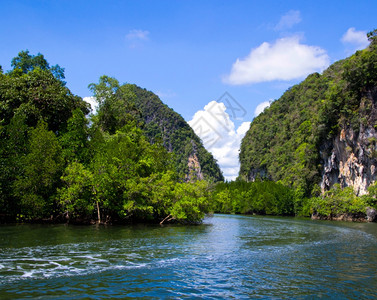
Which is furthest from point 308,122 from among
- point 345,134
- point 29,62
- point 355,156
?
point 29,62

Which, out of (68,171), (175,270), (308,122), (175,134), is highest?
(175,134)

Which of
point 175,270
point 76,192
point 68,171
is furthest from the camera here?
point 68,171

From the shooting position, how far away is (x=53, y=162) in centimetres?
2866

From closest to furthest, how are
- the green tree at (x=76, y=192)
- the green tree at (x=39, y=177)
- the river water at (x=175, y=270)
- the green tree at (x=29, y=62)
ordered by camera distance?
the river water at (x=175, y=270) → the green tree at (x=39, y=177) → the green tree at (x=76, y=192) → the green tree at (x=29, y=62)

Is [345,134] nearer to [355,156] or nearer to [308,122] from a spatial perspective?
[355,156]

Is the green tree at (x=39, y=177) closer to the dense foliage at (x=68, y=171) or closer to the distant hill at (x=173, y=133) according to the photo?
the dense foliage at (x=68, y=171)

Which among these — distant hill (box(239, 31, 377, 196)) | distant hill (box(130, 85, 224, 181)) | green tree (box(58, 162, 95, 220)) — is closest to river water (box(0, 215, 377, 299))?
green tree (box(58, 162, 95, 220))

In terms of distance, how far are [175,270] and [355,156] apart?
51.9 meters

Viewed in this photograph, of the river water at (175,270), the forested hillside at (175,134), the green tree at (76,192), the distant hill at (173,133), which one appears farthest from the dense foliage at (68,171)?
the distant hill at (173,133)

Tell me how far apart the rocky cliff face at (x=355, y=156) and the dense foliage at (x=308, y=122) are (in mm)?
→ 614

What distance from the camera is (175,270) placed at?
12984 mm

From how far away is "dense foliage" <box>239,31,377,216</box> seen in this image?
53.4 metres

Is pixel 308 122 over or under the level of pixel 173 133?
under

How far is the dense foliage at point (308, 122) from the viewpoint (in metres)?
53.4
